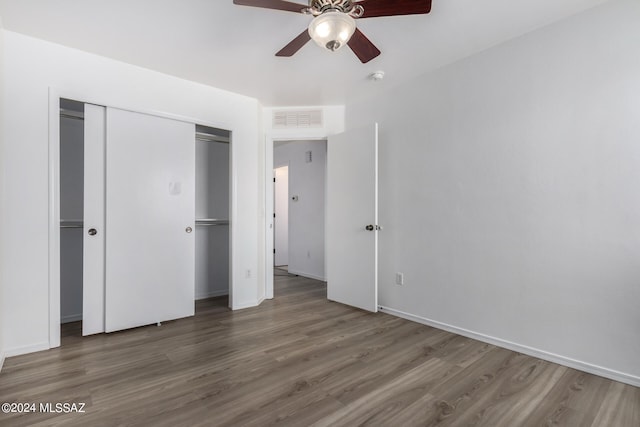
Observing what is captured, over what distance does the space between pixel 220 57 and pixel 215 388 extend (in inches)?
104

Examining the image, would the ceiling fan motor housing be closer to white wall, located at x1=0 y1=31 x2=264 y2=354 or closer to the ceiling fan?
the ceiling fan

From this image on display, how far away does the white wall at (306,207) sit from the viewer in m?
5.46

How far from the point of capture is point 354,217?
3791 mm

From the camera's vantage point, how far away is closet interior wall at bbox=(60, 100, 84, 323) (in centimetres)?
328

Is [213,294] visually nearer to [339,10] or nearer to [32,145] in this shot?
[32,145]

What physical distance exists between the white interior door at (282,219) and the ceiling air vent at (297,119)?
2.70 metres

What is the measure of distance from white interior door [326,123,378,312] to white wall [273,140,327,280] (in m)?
1.35

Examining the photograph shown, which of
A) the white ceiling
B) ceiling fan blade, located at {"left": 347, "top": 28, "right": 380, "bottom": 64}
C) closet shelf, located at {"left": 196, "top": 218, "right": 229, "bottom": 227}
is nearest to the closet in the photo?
the white ceiling

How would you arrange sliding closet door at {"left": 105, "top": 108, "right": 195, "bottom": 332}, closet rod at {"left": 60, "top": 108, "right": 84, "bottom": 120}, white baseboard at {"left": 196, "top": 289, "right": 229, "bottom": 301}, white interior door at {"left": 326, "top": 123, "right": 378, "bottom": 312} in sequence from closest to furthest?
1. sliding closet door at {"left": 105, "top": 108, "right": 195, "bottom": 332}
2. closet rod at {"left": 60, "top": 108, "right": 84, "bottom": 120}
3. white interior door at {"left": 326, "top": 123, "right": 378, "bottom": 312}
4. white baseboard at {"left": 196, "top": 289, "right": 229, "bottom": 301}

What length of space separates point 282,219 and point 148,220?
396cm

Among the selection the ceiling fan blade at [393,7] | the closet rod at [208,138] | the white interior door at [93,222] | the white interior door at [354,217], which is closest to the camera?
the ceiling fan blade at [393,7]

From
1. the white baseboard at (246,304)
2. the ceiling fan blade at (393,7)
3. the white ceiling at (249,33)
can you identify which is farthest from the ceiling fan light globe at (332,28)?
the white baseboard at (246,304)

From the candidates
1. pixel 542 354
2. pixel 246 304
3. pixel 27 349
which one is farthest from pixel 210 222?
Result: pixel 542 354

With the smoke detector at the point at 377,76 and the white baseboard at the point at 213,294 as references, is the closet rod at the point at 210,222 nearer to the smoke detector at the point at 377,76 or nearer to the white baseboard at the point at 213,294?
the white baseboard at the point at 213,294
